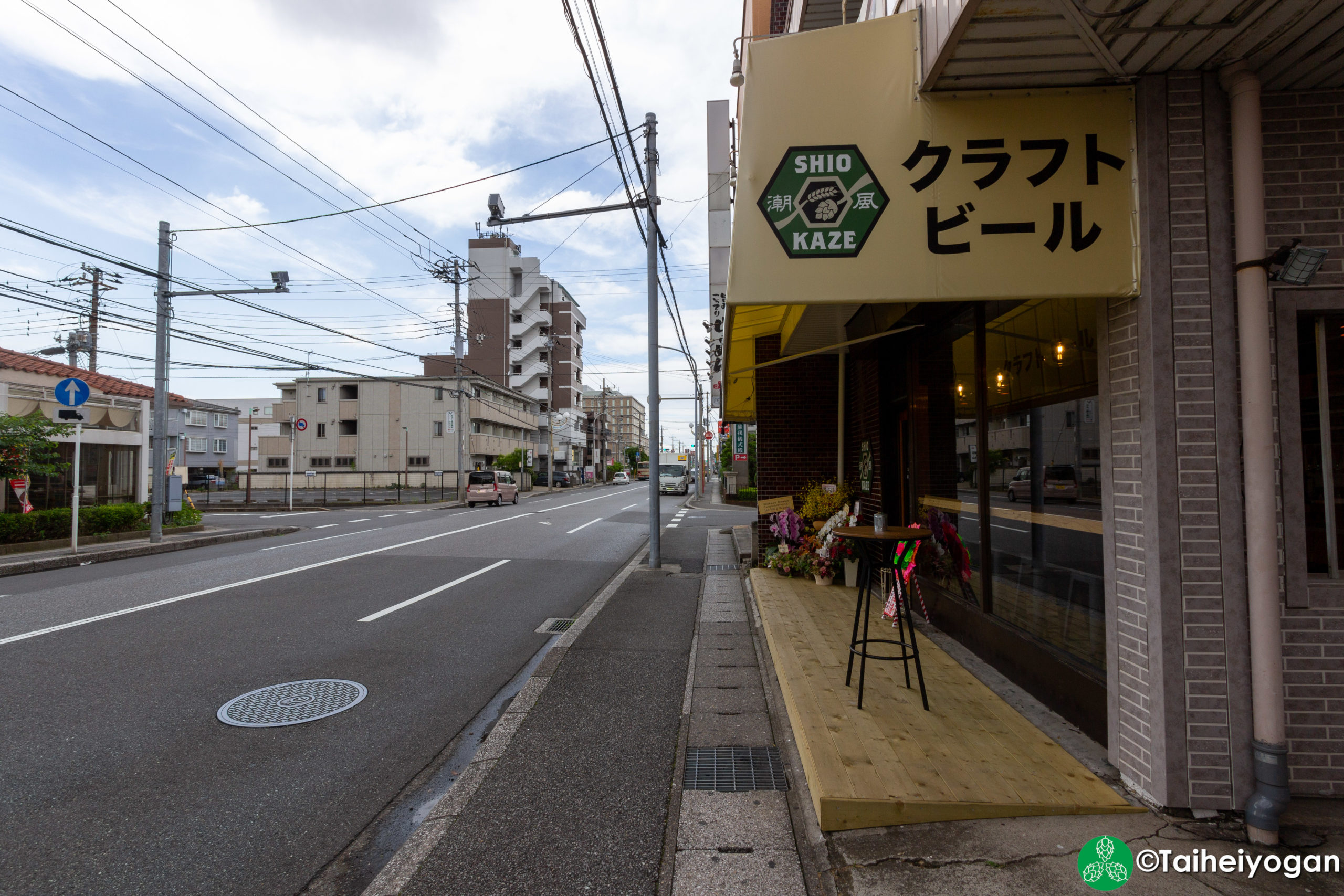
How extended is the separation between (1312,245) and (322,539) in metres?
17.8

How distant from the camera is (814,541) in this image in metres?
9.38

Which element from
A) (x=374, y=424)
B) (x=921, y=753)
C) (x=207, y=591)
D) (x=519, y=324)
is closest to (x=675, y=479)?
(x=374, y=424)

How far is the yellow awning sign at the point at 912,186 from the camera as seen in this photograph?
3.35 m

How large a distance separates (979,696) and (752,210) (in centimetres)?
354

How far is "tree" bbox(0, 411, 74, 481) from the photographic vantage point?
14.1m

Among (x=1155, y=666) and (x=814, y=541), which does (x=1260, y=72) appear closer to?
(x=1155, y=666)

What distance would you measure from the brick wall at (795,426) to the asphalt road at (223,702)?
11.1 ft

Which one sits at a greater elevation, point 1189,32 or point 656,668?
point 1189,32

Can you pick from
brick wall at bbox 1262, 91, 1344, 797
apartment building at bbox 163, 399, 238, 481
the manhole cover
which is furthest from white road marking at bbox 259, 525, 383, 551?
apartment building at bbox 163, 399, 238, 481

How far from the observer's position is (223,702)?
4.79m

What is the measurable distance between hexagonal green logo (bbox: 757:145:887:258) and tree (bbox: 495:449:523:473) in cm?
5029

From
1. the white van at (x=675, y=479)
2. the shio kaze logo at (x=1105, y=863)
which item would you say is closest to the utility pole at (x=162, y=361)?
the shio kaze logo at (x=1105, y=863)

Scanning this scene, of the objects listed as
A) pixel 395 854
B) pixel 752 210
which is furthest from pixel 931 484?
pixel 395 854

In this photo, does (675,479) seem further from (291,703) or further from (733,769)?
(733,769)
